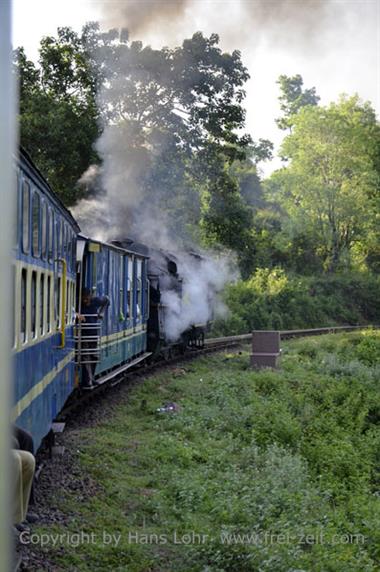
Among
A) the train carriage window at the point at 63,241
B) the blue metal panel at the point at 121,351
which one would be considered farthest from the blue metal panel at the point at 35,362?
the blue metal panel at the point at 121,351

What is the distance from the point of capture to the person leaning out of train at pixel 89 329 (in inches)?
482

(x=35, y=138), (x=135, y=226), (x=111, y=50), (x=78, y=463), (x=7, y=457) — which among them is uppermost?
(x=111, y=50)

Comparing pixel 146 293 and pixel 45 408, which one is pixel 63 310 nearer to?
pixel 45 408

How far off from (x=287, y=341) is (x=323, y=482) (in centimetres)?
2222

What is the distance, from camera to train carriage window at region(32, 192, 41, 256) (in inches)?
269

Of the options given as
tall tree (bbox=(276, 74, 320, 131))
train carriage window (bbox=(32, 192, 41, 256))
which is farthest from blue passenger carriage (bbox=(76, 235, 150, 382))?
tall tree (bbox=(276, 74, 320, 131))

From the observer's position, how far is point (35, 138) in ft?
86.5

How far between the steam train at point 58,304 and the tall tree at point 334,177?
102 ft

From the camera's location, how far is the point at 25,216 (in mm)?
6262

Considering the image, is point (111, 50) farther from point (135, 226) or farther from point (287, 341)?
point (287, 341)

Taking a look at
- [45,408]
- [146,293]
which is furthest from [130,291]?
[45,408]

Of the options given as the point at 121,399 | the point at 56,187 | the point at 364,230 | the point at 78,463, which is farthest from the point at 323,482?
the point at 364,230

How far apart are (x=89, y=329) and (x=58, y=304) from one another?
11.4 feet

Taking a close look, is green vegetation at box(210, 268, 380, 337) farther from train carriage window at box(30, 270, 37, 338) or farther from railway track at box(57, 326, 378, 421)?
train carriage window at box(30, 270, 37, 338)
